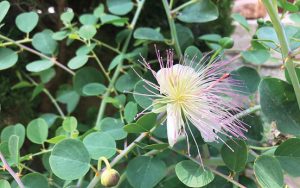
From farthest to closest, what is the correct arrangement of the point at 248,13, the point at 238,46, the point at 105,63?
the point at 248,13
the point at 238,46
the point at 105,63

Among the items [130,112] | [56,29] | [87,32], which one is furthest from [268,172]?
[56,29]

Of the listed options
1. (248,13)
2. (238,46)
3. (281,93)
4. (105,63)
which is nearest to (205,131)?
(281,93)

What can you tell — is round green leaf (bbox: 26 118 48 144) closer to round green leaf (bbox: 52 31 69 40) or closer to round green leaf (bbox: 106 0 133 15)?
round green leaf (bbox: 52 31 69 40)

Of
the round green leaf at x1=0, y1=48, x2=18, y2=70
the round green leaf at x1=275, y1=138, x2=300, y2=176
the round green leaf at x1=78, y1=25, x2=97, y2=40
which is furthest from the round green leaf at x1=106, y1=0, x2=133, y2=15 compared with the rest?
the round green leaf at x1=275, y1=138, x2=300, y2=176

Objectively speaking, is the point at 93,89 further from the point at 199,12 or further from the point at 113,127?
the point at 199,12

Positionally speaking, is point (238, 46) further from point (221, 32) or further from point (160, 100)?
point (160, 100)
